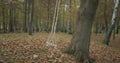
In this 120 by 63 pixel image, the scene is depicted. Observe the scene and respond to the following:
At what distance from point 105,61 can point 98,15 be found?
19.9 meters

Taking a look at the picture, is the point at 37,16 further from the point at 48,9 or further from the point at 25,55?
the point at 25,55

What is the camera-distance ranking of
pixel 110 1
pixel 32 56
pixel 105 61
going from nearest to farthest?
pixel 32 56, pixel 105 61, pixel 110 1

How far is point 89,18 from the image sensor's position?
8133 mm

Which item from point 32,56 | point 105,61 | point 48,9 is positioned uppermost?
point 48,9

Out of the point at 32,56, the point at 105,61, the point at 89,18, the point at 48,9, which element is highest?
the point at 48,9

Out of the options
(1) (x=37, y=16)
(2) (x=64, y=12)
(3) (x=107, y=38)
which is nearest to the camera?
(3) (x=107, y=38)

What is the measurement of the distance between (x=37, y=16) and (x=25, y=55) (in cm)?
3058

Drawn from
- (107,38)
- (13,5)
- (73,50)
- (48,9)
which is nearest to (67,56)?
(73,50)

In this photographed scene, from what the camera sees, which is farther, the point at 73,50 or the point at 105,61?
the point at 105,61

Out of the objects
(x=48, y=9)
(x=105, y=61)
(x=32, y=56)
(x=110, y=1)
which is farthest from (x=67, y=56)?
(x=48, y=9)

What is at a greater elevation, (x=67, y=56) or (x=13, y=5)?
(x=13, y=5)

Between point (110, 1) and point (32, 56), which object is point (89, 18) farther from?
point (110, 1)

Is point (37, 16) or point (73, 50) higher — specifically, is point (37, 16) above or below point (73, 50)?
above

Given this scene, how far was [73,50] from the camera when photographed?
325 inches
